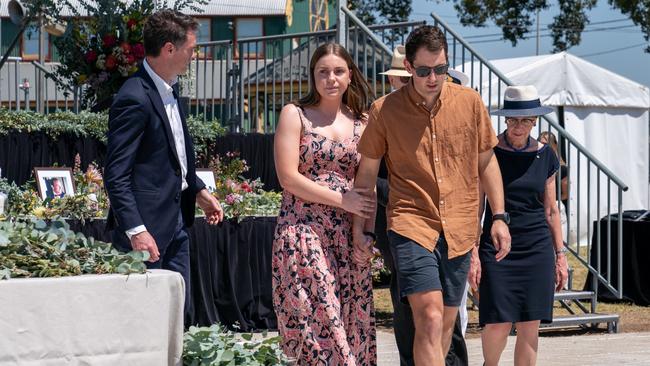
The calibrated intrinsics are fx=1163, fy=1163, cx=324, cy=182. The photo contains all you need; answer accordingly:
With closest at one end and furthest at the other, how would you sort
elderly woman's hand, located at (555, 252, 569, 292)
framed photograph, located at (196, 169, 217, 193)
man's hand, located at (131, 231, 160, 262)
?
1. man's hand, located at (131, 231, 160, 262)
2. elderly woman's hand, located at (555, 252, 569, 292)
3. framed photograph, located at (196, 169, 217, 193)

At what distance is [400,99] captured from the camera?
534 cm

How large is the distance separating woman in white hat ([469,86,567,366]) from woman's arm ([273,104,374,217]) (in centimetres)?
126

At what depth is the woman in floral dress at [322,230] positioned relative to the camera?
5145 millimetres

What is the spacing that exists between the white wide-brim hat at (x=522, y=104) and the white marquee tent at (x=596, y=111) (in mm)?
10122

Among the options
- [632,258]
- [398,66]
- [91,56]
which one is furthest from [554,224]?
[632,258]

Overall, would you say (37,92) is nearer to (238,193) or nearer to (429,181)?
(238,193)

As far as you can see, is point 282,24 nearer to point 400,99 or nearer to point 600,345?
point 600,345

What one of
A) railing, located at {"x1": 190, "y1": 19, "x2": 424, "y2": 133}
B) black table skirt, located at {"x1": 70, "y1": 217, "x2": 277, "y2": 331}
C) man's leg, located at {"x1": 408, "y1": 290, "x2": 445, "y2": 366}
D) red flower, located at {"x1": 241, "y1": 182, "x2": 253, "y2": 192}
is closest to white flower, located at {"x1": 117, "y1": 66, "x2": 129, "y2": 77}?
red flower, located at {"x1": 241, "y1": 182, "x2": 253, "y2": 192}

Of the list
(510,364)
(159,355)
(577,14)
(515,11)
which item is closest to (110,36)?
(510,364)

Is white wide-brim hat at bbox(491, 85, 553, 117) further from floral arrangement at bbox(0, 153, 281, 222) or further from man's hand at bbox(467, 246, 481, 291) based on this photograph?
floral arrangement at bbox(0, 153, 281, 222)

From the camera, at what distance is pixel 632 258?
1206 cm

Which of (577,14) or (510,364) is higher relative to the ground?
(577,14)

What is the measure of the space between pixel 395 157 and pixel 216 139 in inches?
262

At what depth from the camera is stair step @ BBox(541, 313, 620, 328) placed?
9.57m
